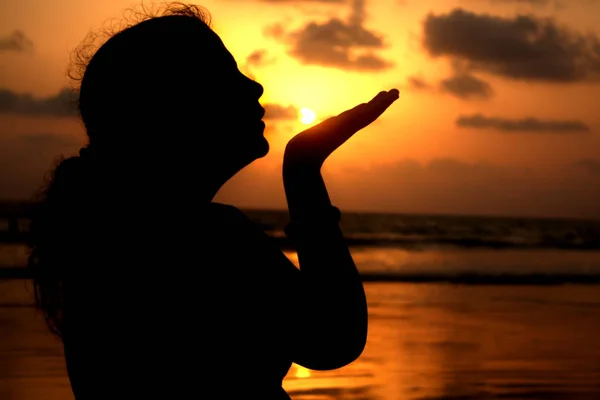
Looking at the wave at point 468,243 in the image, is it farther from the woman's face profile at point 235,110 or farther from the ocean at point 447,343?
the woman's face profile at point 235,110

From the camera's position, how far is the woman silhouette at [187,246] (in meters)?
0.94

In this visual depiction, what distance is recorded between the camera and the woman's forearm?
36.7 inches

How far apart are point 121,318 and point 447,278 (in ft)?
55.4

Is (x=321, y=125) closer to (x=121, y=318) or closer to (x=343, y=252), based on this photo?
(x=343, y=252)

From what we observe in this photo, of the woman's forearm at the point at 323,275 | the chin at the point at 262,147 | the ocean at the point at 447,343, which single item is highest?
the chin at the point at 262,147

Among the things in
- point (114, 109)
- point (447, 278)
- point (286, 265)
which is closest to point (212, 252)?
point (286, 265)

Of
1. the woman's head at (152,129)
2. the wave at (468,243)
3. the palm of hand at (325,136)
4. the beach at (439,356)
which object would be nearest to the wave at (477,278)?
the beach at (439,356)

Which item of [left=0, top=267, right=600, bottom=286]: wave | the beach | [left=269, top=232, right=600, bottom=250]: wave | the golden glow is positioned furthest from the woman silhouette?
[left=269, top=232, right=600, bottom=250]: wave

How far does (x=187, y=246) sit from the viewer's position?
0.98 m

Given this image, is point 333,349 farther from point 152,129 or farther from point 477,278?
point 477,278

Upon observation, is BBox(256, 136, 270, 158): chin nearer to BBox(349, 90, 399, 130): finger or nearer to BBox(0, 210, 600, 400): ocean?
BBox(349, 90, 399, 130): finger

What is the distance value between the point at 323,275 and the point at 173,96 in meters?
0.25

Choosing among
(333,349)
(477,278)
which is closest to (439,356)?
(333,349)

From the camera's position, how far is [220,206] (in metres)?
1.05
